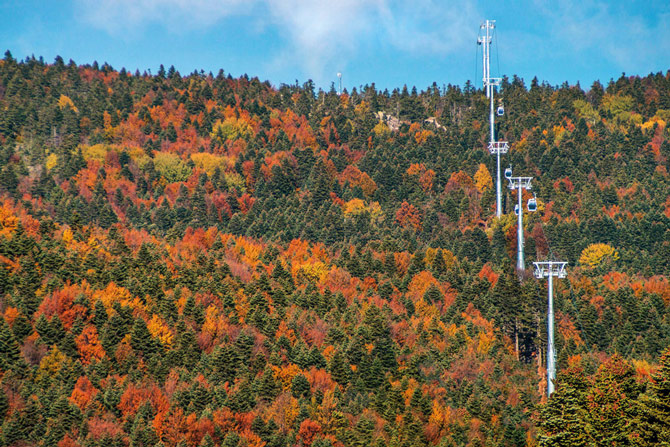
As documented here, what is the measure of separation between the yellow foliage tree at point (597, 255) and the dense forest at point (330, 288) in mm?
253

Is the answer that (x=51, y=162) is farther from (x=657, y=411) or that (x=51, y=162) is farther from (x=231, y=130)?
(x=657, y=411)

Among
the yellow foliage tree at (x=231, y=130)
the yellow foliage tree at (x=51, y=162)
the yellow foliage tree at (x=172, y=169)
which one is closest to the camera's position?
the yellow foliage tree at (x=51, y=162)

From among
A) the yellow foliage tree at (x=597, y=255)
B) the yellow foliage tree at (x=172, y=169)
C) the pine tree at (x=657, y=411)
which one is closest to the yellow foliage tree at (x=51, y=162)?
the yellow foliage tree at (x=172, y=169)

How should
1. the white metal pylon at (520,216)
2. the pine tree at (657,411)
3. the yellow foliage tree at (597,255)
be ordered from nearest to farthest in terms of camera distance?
the pine tree at (657,411) < the white metal pylon at (520,216) < the yellow foliage tree at (597,255)

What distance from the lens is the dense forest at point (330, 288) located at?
76.8m

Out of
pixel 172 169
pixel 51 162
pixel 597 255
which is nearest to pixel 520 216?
pixel 597 255

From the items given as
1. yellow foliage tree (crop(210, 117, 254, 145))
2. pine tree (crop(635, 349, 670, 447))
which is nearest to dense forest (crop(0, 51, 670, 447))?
pine tree (crop(635, 349, 670, 447))

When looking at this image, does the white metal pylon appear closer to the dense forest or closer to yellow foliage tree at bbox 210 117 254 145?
the dense forest

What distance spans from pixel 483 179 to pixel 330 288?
50.6 metres

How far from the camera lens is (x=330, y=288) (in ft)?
362

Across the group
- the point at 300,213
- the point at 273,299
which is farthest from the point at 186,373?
the point at 300,213

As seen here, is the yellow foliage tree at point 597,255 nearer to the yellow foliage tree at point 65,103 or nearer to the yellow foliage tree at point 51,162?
the yellow foliage tree at point 51,162

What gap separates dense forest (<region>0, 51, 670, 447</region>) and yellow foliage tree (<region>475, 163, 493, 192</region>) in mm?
412

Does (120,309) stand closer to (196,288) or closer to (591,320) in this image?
(196,288)
